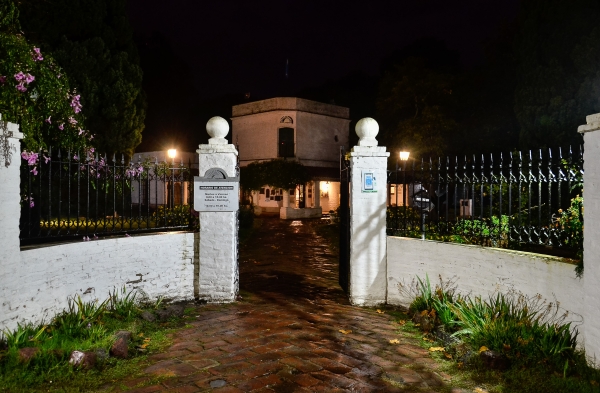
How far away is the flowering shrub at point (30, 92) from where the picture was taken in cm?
557

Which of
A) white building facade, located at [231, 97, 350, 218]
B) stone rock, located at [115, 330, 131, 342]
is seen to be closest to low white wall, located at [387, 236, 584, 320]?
stone rock, located at [115, 330, 131, 342]

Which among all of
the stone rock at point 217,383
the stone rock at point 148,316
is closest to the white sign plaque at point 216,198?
the stone rock at point 148,316

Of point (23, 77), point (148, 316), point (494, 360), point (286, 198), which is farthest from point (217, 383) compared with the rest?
point (286, 198)

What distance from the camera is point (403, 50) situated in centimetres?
3238

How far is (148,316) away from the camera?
5.89m

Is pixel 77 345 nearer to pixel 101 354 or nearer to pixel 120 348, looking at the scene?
pixel 101 354

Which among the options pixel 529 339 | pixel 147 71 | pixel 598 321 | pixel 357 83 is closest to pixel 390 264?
pixel 529 339

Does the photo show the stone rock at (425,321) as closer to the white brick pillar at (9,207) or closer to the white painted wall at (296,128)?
the white brick pillar at (9,207)

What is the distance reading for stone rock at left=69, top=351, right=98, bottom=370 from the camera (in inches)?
169

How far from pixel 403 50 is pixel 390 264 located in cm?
2835

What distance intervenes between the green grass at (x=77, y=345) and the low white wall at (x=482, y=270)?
3.10 m

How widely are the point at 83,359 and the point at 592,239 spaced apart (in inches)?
185

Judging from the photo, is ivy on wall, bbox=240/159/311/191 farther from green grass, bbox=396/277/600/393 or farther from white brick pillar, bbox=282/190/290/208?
green grass, bbox=396/277/600/393

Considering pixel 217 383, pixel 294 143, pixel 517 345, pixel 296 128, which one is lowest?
pixel 217 383
